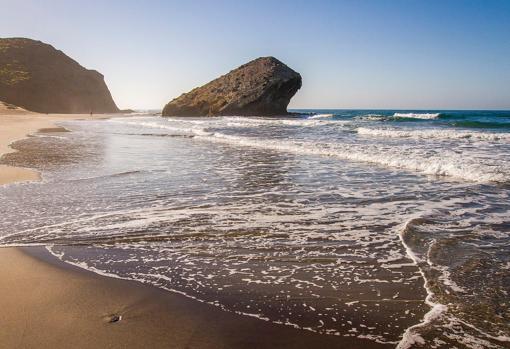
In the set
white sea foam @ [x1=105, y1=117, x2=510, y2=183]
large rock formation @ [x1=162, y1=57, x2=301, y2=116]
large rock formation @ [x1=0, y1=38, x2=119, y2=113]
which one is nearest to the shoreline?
white sea foam @ [x1=105, y1=117, x2=510, y2=183]

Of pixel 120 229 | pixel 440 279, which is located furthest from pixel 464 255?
pixel 120 229

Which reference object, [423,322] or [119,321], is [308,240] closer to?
[423,322]

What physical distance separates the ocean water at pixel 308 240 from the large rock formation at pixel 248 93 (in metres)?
54.2

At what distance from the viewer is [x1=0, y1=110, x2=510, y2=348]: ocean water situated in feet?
9.36

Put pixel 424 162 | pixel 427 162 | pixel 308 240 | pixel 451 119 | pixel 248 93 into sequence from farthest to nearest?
pixel 248 93 → pixel 451 119 → pixel 424 162 → pixel 427 162 → pixel 308 240

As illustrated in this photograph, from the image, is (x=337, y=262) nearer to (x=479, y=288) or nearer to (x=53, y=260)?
(x=479, y=288)

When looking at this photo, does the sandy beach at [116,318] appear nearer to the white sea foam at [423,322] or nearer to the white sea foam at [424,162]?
the white sea foam at [423,322]

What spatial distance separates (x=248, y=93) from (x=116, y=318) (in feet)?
202

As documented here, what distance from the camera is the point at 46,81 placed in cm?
10812

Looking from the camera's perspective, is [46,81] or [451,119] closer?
[451,119]

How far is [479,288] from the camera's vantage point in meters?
3.21

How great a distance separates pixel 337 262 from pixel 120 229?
2.82 m

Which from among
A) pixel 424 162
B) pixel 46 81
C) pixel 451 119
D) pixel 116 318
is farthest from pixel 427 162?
pixel 46 81

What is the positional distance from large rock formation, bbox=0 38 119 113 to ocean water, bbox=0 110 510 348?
323 feet
